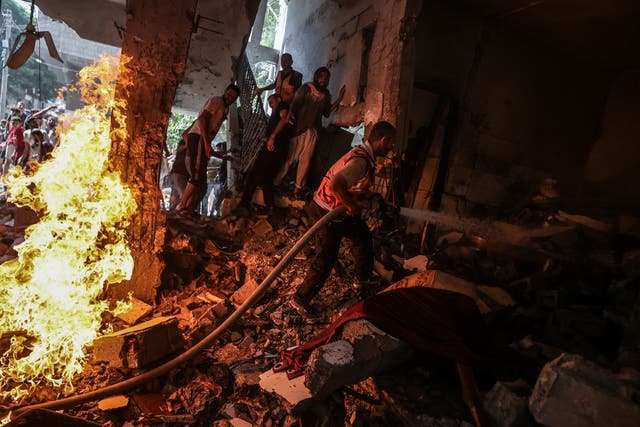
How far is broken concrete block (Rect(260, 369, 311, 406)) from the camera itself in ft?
9.04

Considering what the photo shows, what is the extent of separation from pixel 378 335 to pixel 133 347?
242 cm

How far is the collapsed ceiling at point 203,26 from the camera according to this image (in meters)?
8.35

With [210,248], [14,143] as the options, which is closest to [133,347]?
[210,248]

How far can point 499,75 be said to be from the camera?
23.2 feet

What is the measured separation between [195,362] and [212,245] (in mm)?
2351

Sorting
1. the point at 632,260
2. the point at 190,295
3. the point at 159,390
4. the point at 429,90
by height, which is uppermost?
the point at 429,90

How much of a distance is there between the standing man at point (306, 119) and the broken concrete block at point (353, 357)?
4.31m

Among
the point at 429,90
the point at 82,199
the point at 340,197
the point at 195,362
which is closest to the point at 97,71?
the point at 82,199

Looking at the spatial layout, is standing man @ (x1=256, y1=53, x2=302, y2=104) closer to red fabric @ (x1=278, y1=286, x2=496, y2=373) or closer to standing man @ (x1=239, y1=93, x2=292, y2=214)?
standing man @ (x1=239, y1=93, x2=292, y2=214)

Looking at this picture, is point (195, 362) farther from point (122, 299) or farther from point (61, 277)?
point (61, 277)

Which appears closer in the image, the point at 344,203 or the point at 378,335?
the point at 378,335

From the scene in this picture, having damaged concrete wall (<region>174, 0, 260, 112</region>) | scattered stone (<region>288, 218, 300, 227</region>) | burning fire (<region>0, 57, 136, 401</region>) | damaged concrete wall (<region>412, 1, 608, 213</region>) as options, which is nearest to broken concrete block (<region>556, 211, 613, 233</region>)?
damaged concrete wall (<region>412, 1, 608, 213</region>)

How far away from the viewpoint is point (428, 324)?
287cm

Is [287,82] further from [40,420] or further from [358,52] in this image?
[40,420]
